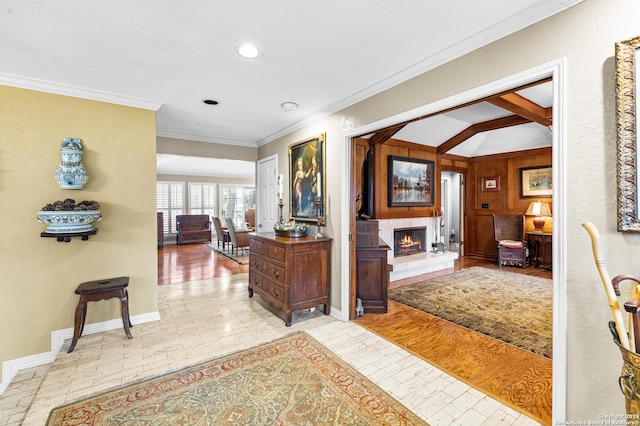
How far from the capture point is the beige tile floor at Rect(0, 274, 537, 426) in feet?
6.07

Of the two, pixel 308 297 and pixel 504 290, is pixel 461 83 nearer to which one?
pixel 308 297

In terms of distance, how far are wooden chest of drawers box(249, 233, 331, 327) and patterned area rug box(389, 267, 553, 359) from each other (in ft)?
4.22

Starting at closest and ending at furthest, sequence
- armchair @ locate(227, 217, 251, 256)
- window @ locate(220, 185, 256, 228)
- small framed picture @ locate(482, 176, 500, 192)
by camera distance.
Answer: small framed picture @ locate(482, 176, 500, 192)
armchair @ locate(227, 217, 251, 256)
window @ locate(220, 185, 256, 228)

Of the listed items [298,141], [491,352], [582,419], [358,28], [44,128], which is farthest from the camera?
[298,141]

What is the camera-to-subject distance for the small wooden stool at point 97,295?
2580 mm

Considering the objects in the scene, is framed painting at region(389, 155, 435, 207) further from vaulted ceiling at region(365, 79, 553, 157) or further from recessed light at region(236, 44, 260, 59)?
recessed light at region(236, 44, 260, 59)

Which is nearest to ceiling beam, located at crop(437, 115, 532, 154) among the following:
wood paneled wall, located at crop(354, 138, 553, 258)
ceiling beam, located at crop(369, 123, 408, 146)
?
wood paneled wall, located at crop(354, 138, 553, 258)

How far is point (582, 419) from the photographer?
149 centimetres

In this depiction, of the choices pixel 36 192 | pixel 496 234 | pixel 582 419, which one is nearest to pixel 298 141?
pixel 36 192

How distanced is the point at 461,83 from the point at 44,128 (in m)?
3.76

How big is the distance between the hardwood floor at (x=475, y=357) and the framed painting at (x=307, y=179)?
1.52 m

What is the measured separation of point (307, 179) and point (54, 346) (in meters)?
3.18

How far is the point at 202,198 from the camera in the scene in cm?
1063

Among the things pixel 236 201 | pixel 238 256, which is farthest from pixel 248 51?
pixel 236 201
